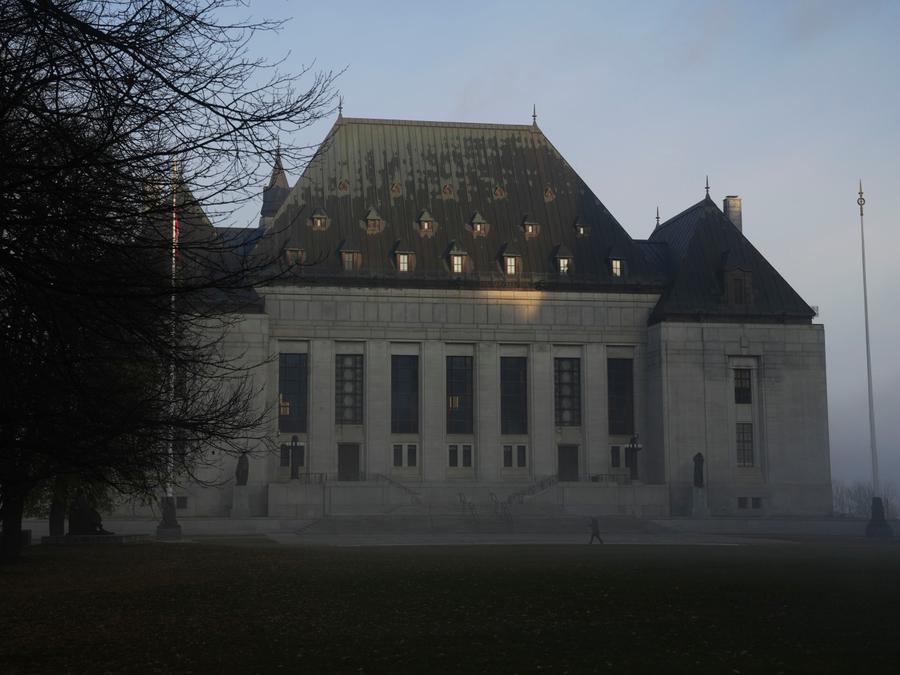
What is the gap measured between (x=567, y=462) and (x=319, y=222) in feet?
76.1

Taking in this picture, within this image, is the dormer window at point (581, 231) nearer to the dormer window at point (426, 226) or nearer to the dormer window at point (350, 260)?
the dormer window at point (426, 226)

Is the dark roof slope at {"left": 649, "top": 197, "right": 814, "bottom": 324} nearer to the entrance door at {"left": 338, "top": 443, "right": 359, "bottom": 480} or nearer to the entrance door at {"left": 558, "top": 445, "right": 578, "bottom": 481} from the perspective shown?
the entrance door at {"left": 558, "top": 445, "right": 578, "bottom": 481}

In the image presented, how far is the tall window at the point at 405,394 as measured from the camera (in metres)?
75.4

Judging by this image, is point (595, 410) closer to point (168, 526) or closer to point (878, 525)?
point (878, 525)

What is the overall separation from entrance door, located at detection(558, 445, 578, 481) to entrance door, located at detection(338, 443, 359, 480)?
13661mm

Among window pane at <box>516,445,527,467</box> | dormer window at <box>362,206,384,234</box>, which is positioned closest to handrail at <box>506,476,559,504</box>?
window pane at <box>516,445,527,467</box>

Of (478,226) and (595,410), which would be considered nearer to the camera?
(595,410)

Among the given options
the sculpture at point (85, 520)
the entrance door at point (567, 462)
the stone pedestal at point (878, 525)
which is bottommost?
the stone pedestal at point (878, 525)

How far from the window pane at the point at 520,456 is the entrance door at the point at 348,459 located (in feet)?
34.9

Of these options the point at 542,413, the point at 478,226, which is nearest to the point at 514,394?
the point at 542,413

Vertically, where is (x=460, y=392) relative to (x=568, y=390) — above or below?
below

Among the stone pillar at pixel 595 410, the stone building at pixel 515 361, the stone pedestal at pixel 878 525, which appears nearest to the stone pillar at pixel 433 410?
the stone building at pixel 515 361

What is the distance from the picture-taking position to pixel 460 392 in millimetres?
76438

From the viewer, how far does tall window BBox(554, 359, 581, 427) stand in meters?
76.9
